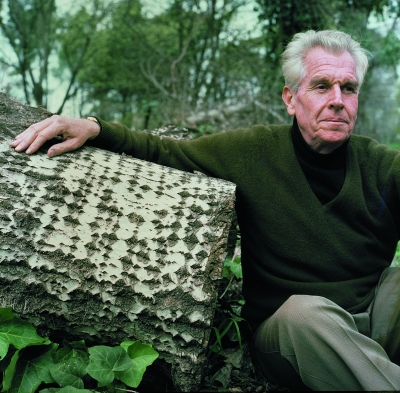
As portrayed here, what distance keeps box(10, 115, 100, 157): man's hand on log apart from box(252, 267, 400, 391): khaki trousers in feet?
4.10

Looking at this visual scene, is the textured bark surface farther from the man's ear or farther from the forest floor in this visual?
A: the man's ear

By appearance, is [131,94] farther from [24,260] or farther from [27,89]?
[24,260]

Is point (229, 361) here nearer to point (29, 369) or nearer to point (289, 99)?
point (29, 369)

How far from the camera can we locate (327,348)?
1.79 m

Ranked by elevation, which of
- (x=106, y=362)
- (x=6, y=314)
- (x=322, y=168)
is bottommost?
(x=106, y=362)

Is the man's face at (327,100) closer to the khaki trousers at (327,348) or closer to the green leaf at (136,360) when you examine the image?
the khaki trousers at (327,348)

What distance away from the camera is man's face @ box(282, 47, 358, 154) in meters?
2.30

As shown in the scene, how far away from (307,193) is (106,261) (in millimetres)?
1060

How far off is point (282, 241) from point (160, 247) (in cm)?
69

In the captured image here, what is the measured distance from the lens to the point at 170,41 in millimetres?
13672

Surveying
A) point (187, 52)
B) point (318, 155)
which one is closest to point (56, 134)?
point (318, 155)

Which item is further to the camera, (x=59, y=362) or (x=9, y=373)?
(x=59, y=362)

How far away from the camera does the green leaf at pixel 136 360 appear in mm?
1748

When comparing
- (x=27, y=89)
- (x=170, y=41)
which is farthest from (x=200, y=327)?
(x=170, y=41)
